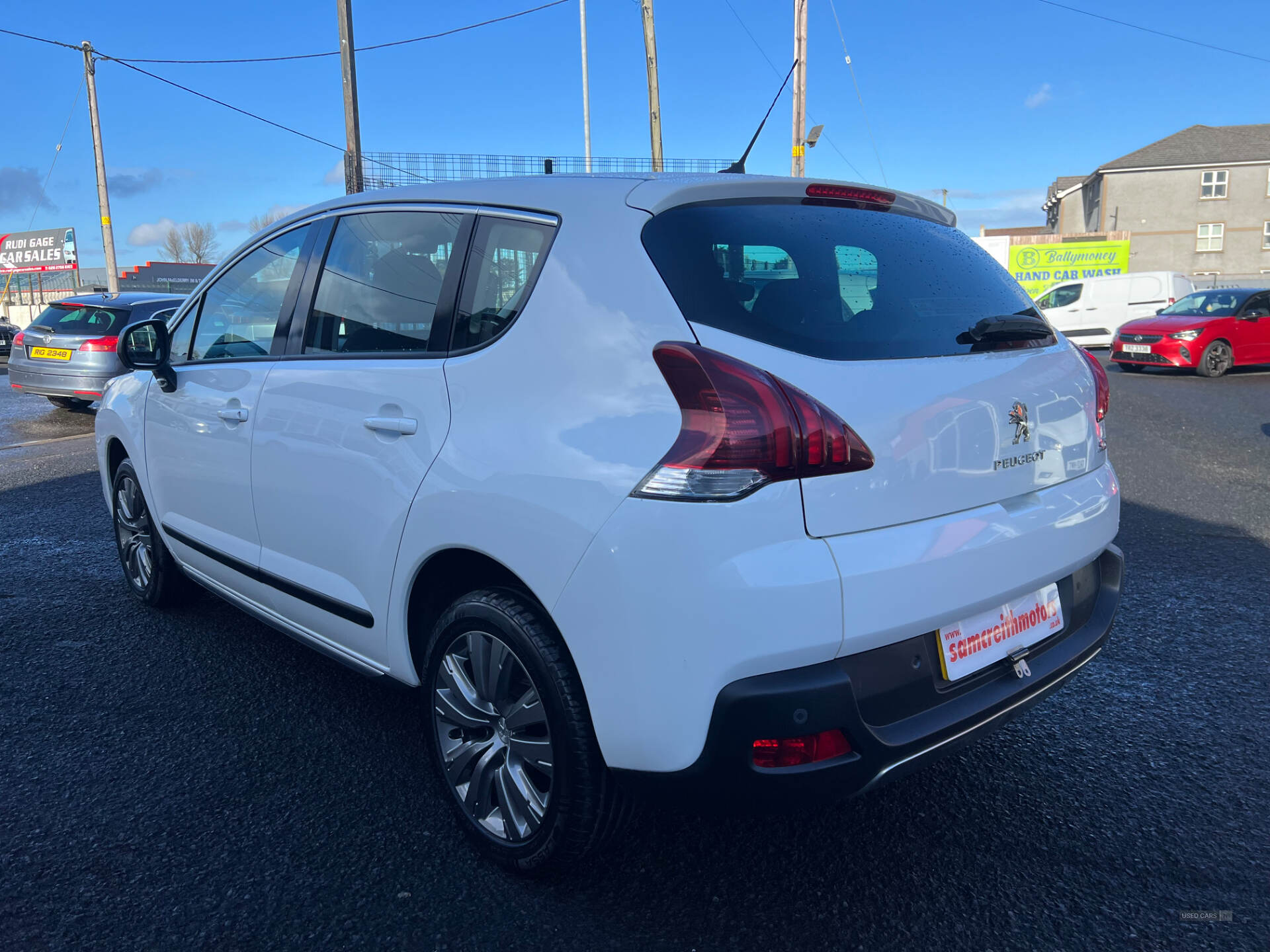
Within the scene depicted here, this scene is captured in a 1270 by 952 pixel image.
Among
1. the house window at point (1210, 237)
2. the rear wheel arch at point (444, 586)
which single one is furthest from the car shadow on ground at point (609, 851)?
the house window at point (1210, 237)

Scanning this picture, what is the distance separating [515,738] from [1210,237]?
6061 centimetres

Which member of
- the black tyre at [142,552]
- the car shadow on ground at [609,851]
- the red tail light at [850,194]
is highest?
the red tail light at [850,194]

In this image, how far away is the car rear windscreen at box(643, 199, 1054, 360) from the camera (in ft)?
6.63

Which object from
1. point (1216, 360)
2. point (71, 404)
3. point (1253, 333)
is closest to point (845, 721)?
point (71, 404)

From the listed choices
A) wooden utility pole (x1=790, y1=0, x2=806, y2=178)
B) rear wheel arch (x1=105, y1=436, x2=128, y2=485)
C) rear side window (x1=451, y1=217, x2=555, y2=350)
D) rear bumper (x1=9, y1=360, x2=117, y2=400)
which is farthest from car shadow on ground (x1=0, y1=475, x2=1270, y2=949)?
wooden utility pole (x1=790, y1=0, x2=806, y2=178)

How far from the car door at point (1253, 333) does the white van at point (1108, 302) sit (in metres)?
5.38

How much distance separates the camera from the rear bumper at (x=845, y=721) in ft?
5.98

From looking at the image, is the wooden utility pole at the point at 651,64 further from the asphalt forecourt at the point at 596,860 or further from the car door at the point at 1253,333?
the asphalt forecourt at the point at 596,860

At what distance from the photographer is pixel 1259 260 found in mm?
50875

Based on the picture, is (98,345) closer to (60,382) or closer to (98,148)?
(60,382)

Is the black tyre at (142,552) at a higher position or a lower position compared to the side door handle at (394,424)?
lower

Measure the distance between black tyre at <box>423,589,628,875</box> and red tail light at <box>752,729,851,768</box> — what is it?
0.39 meters

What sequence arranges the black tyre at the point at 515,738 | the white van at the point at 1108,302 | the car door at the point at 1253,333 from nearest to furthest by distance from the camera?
the black tyre at the point at 515,738, the car door at the point at 1253,333, the white van at the point at 1108,302

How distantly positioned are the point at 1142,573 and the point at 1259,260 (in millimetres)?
57009
